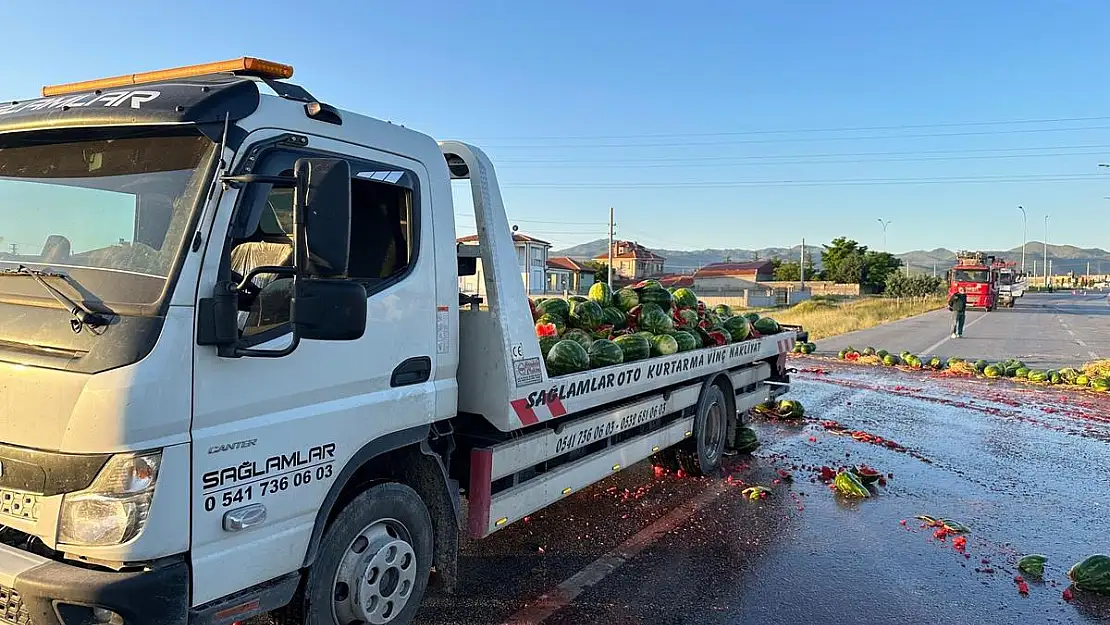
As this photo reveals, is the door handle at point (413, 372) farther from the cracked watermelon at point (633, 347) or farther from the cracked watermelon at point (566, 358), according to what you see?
the cracked watermelon at point (633, 347)

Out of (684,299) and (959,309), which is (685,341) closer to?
(684,299)

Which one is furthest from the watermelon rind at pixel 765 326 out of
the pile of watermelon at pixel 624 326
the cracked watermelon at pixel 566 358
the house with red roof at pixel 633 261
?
the house with red roof at pixel 633 261

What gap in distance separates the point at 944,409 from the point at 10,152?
12.4 meters

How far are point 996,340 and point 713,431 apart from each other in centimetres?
2069

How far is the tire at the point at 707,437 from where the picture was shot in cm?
721

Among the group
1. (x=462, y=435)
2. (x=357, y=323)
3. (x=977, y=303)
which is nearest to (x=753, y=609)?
(x=462, y=435)

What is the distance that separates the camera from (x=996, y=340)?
23.9 metres

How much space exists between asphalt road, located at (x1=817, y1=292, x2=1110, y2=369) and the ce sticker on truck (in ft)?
60.1

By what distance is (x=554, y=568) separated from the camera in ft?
16.7

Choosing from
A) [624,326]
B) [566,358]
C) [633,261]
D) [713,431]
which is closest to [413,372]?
[566,358]

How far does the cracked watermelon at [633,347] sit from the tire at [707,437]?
1145 millimetres

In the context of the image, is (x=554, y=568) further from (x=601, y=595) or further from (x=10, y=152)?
(x=10, y=152)

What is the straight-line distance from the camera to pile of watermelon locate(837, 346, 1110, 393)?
14.4 m

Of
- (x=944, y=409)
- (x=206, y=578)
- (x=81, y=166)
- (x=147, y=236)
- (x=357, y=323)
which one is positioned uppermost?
(x=81, y=166)
